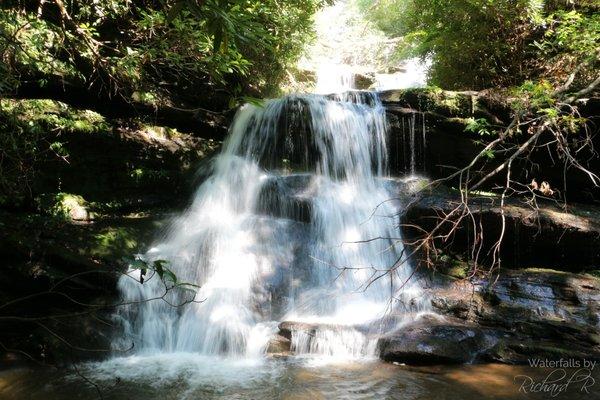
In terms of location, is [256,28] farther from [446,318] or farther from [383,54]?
[383,54]

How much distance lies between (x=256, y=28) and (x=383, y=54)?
16631 millimetres

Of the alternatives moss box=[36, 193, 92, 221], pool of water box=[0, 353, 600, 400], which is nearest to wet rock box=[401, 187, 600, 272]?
pool of water box=[0, 353, 600, 400]

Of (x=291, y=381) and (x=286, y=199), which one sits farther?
(x=286, y=199)

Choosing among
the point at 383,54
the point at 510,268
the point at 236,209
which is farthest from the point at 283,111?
the point at 383,54

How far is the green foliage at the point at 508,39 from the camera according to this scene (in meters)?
7.98

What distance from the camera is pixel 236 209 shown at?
811 cm

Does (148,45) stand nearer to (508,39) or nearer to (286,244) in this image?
(286,244)

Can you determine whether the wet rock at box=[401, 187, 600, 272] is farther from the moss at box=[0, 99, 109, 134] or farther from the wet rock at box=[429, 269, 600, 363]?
the moss at box=[0, 99, 109, 134]

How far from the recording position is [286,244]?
7145mm

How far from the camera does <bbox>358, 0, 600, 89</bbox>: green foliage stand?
314 inches

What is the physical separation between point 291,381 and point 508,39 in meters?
8.40

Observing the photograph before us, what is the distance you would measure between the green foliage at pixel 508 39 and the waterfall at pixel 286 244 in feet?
7.63

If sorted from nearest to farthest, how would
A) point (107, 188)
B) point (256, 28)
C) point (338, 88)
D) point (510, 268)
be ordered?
point (256, 28)
point (510, 268)
point (107, 188)
point (338, 88)

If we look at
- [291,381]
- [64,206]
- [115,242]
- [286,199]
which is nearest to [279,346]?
[291,381]
